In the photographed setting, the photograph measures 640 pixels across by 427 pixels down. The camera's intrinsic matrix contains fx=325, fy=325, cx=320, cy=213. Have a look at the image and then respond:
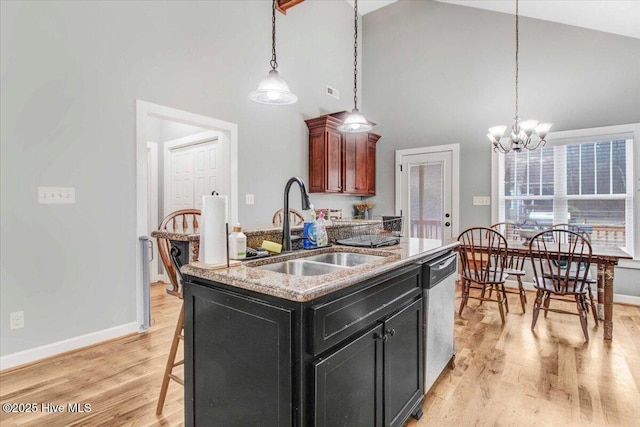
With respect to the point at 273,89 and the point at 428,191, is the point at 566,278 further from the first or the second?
the point at 273,89

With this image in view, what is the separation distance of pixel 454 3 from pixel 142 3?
434 centimetres

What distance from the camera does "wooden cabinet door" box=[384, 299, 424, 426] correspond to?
4.83ft

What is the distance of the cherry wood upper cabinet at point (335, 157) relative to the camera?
15.8ft

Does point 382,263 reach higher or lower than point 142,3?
lower

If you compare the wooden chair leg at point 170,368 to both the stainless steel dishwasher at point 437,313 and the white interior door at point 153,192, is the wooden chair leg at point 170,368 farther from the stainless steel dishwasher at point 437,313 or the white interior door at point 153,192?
the white interior door at point 153,192

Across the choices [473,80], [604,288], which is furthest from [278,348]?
[473,80]

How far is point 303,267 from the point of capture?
69.5 inches

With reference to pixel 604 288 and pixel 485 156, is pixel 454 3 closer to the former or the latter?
pixel 485 156

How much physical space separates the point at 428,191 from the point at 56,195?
4.74 meters

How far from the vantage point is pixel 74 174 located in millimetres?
2641

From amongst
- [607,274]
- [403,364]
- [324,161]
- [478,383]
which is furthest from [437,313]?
[324,161]

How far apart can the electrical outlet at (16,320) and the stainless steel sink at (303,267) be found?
217 centimetres

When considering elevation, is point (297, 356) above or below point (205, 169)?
below

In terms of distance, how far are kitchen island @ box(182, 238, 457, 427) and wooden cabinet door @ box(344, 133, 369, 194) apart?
3671mm
